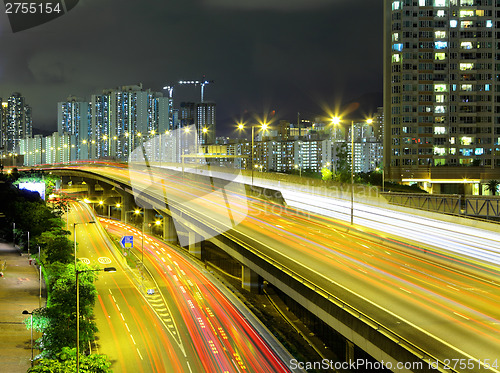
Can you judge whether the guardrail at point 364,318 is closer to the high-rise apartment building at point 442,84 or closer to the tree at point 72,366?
the tree at point 72,366

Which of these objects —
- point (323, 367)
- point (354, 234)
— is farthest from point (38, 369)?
point (354, 234)

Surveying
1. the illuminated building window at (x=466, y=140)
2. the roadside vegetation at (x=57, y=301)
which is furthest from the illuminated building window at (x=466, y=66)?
the roadside vegetation at (x=57, y=301)

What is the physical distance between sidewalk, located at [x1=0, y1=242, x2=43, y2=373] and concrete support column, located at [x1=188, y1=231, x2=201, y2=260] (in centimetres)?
1733

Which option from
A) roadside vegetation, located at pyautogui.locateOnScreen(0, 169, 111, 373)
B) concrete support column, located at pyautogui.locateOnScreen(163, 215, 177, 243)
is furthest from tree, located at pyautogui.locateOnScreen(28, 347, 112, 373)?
concrete support column, located at pyautogui.locateOnScreen(163, 215, 177, 243)

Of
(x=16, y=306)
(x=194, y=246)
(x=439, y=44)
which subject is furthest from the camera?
(x=439, y=44)

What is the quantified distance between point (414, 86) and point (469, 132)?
563 inches

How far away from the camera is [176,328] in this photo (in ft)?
101

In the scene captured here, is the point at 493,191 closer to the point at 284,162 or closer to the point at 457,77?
the point at 457,77

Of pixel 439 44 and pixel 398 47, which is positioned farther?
pixel 439 44

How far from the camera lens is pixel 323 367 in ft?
87.6

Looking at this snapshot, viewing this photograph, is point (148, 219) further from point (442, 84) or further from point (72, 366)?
point (72, 366)

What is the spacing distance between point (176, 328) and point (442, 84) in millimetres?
83086

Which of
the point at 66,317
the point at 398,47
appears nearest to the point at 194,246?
the point at 66,317

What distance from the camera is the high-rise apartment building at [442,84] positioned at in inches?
3765
